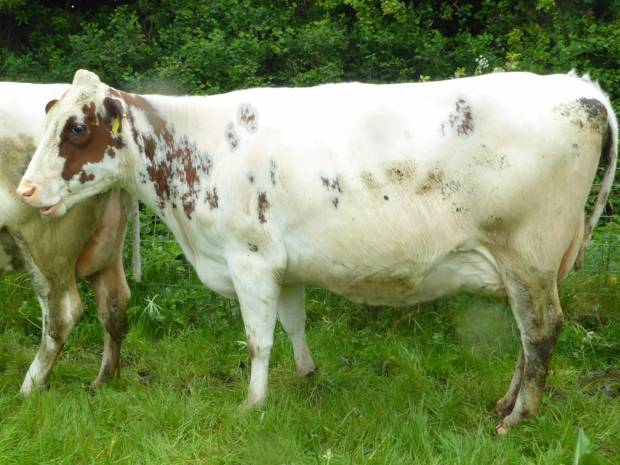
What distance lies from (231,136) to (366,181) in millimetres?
820

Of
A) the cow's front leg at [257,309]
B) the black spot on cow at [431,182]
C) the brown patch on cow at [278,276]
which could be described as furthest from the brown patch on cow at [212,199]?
the black spot on cow at [431,182]

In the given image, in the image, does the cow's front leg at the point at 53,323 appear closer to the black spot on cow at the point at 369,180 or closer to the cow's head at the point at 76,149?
the cow's head at the point at 76,149

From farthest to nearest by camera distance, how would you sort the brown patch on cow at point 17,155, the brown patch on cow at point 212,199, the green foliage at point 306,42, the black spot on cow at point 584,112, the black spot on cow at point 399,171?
the green foliage at point 306,42 < the brown patch on cow at point 17,155 < the brown patch on cow at point 212,199 < the black spot on cow at point 399,171 < the black spot on cow at point 584,112

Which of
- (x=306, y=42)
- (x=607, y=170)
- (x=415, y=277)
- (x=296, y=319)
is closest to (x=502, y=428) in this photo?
(x=415, y=277)

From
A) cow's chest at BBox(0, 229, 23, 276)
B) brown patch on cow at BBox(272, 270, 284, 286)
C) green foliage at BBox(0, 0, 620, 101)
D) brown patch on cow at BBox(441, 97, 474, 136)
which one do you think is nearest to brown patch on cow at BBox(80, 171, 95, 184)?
cow's chest at BBox(0, 229, 23, 276)

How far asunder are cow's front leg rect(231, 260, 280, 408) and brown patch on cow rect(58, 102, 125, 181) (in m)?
0.97

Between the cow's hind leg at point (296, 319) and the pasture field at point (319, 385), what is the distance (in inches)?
5.6

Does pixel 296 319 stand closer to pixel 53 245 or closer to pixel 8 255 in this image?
pixel 53 245

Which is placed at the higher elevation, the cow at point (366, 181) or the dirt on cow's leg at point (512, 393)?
the cow at point (366, 181)

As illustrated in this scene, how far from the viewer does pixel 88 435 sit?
4.52 m

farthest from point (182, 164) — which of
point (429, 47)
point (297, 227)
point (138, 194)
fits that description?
point (429, 47)

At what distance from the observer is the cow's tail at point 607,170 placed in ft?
14.2

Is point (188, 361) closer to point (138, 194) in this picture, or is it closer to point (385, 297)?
point (138, 194)

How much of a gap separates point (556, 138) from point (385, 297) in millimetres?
1245
